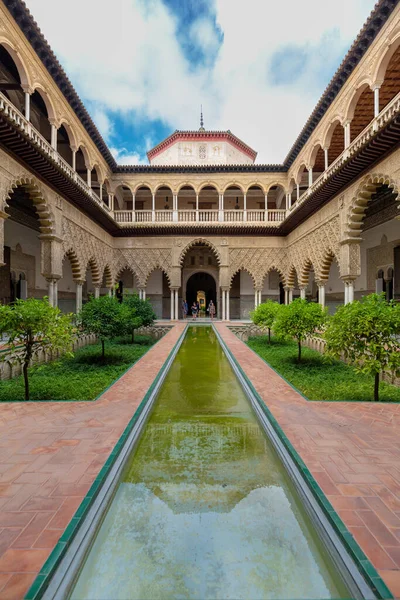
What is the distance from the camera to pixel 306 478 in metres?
2.50

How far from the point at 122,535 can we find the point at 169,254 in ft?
55.3

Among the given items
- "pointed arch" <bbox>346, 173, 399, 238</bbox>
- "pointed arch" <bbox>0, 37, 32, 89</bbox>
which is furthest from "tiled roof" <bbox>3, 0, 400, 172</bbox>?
"pointed arch" <bbox>346, 173, 399, 238</bbox>

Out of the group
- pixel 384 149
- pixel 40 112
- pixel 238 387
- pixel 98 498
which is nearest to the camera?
pixel 98 498

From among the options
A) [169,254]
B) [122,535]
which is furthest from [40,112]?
[122,535]

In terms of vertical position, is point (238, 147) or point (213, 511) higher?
point (238, 147)

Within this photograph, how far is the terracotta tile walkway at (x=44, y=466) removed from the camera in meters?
1.77

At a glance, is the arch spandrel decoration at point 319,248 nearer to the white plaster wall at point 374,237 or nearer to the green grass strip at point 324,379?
the white plaster wall at point 374,237

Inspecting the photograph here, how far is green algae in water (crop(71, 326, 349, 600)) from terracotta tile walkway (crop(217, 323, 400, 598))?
0.85ft

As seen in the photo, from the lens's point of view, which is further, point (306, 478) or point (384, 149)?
point (384, 149)

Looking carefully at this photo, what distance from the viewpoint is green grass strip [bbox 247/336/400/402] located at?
4.98 meters

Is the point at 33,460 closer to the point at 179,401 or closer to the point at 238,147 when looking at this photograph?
the point at 179,401

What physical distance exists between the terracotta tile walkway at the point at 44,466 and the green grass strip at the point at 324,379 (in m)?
2.89

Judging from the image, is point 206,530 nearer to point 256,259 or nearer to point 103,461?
point 103,461

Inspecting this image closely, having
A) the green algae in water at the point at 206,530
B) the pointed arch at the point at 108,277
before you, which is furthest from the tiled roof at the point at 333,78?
the green algae in water at the point at 206,530
